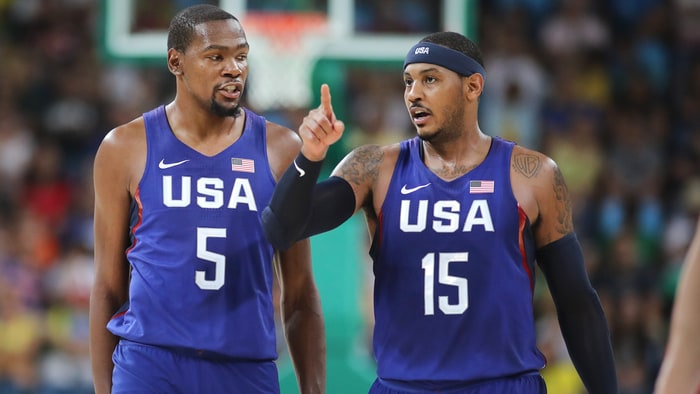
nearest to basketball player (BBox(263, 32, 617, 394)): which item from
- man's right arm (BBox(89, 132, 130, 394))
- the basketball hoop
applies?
man's right arm (BBox(89, 132, 130, 394))

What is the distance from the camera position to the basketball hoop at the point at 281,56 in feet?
29.6

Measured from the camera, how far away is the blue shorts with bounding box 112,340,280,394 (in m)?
4.65

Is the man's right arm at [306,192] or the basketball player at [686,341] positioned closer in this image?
the basketball player at [686,341]

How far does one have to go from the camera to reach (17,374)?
10.4 meters

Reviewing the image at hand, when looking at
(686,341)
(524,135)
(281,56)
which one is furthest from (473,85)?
(524,135)

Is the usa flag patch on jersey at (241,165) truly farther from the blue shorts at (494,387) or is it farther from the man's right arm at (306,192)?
the blue shorts at (494,387)

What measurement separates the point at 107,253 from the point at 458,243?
58.9 inches

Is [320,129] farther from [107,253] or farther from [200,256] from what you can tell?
[107,253]

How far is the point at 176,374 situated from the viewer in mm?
4664

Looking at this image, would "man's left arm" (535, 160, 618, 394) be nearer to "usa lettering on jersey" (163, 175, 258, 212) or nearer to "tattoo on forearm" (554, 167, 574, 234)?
"tattoo on forearm" (554, 167, 574, 234)

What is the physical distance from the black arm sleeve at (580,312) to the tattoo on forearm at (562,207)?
39 mm

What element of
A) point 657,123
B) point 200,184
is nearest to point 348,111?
point 657,123

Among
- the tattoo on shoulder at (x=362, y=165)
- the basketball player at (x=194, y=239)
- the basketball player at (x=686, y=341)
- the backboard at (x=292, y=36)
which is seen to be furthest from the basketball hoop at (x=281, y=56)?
the basketball player at (x=686, y=341)

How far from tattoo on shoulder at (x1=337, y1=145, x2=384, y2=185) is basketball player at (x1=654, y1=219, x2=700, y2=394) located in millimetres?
2479
